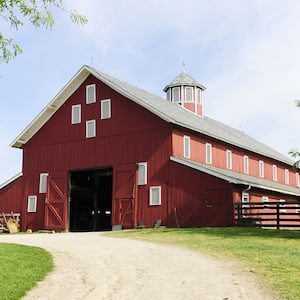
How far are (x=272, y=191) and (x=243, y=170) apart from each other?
2.96 metres

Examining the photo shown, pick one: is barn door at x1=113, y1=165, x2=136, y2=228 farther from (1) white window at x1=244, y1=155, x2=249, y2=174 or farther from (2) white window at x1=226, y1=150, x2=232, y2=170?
Answer: (1) white window at x1=244, y1=155, x2=249, y2=174

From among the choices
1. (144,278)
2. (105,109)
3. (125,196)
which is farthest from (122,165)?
(144,278)

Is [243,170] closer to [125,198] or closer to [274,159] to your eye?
[274,159]

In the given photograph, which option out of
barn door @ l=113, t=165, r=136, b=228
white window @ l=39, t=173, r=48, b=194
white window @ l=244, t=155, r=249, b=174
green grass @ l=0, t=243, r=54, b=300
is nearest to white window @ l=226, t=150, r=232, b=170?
white window @ l=244, t=155, r=249, b=174

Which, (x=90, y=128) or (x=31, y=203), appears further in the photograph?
(x=31, y=203)

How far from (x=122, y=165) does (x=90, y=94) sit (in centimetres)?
511

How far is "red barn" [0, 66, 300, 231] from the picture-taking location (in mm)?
26562

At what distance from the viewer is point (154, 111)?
90.5 feet

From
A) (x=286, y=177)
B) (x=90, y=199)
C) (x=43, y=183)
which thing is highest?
(x=286, y=177)

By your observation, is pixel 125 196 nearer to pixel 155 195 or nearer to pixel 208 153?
pixel 155 195

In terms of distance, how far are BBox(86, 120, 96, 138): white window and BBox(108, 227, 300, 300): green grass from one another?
854 cm

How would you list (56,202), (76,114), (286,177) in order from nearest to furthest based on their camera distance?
(56,202)
(76,114)
(286,177)

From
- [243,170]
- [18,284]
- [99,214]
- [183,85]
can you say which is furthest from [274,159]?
[18,284]

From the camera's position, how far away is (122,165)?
94.2 ft
